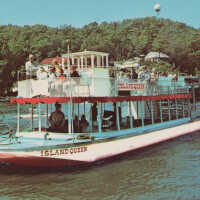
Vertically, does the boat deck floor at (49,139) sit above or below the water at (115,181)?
above

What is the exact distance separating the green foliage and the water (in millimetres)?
49672

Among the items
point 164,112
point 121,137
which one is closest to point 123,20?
point 164,112

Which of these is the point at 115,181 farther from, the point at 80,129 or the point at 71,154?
the point at 80,129

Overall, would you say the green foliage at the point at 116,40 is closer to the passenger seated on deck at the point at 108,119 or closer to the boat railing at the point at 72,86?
the passenger seated on deck at the point at 108,119

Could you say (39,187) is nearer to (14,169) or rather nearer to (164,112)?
(14,169)

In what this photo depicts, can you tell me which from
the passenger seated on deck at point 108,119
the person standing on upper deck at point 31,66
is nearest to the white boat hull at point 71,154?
the passenger seated on deck at point 108,119

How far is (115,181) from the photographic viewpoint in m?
10.6

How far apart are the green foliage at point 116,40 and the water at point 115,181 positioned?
49672mm

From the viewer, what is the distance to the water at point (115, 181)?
9.39 metres

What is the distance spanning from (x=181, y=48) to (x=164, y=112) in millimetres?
62729

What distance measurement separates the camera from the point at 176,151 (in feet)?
49.5

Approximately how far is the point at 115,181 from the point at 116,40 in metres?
89.7

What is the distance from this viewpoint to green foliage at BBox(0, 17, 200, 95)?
2985 inches

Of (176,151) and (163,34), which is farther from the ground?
(163,34)
